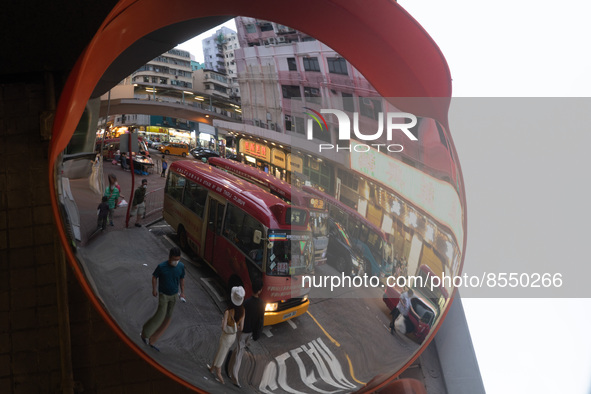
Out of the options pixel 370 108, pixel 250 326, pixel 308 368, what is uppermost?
pixel 370 108

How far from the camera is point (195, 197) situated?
1.97ft

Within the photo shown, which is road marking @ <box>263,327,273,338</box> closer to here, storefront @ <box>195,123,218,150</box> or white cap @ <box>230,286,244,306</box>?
white cap @ <box>230,286,244,306</box>

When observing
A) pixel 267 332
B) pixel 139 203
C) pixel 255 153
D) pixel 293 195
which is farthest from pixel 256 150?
pixel 267 332

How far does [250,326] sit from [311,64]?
50 centimetres

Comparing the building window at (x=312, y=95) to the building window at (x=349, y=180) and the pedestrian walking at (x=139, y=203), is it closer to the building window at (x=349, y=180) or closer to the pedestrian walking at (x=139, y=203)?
the building window at (x=349, y=180)

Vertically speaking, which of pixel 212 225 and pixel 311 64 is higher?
pixel 311 64

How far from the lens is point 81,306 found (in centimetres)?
132

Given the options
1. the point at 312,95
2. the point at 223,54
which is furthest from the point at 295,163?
the point at 223,54

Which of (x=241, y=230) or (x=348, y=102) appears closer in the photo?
(x=241, y=230)

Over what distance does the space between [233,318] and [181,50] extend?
492mm

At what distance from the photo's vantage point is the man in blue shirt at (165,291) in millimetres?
591

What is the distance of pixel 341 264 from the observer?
64 cm

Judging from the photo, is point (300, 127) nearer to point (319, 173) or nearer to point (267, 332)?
point (319, 173)

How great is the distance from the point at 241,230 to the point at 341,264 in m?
0.20
